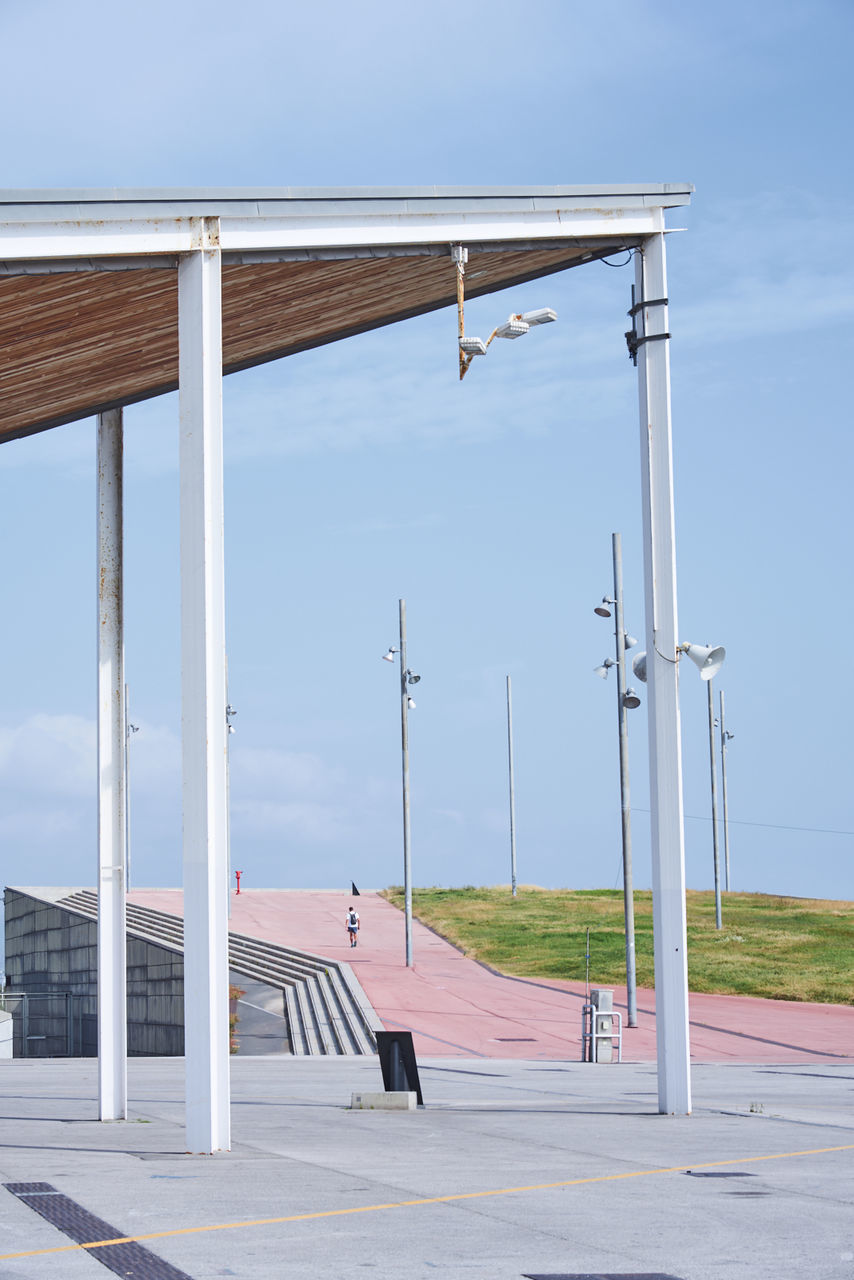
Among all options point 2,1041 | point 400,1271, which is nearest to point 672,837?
point 400,1271

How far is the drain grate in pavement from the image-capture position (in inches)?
268

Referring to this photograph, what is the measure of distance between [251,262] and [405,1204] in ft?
26.0

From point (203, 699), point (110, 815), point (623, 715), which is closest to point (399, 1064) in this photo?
point (110, 815)

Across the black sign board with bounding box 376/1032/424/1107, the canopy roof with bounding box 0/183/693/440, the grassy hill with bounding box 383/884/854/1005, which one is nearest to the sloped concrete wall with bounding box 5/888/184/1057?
the grassy hill with bounding box 383/884/854/1005

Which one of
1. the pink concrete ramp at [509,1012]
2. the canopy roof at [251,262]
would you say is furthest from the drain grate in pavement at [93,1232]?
the pink concrete ramp at [509,1012]

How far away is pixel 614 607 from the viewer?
32.4 meters

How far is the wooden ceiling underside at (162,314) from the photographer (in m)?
12.9

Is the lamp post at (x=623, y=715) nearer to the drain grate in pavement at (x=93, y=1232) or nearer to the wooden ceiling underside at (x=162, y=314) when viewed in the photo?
the wooden ceiling underside at (x=162, y=314)

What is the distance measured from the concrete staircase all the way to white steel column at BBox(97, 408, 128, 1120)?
10.8m

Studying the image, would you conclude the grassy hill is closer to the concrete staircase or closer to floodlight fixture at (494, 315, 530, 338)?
the concrete staircase

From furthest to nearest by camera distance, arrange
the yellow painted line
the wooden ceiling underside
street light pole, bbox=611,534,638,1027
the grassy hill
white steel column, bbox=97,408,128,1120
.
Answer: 1. the grassy hill
2. street light pole, bbox=611,534,638,1027
3. white steel column, bbox=97,408,128,1120
4. the wooden ceiling underside
5. the yellow painted line

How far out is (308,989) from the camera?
36781 mm

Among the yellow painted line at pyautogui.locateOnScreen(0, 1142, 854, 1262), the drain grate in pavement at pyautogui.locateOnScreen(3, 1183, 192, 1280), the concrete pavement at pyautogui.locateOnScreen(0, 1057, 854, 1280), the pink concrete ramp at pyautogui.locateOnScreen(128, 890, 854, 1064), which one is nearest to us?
the drain grate in pavement at pyautogui.locateOnScreen(3, 1183, 192, 1280)

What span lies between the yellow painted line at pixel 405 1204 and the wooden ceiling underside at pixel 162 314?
7559 millimetres
